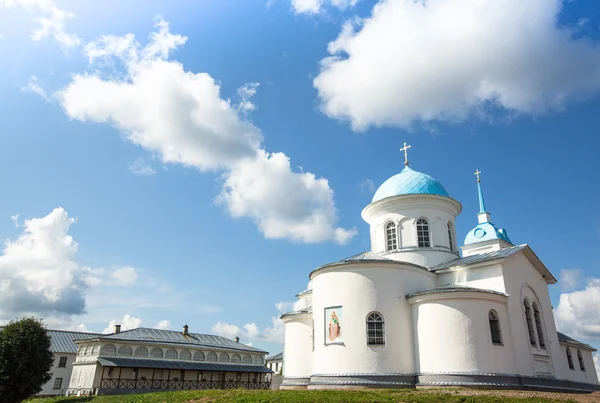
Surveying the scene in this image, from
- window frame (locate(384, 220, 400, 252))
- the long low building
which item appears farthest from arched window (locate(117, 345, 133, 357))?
window frame (locate(384, 220, 400, 252))

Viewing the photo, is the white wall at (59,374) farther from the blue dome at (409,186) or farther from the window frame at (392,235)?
the blue dome at (409,186)

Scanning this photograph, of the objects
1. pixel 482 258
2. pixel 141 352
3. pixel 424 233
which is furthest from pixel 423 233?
pixel 141 352

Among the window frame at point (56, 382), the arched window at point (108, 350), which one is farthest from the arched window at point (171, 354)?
the window frame at point (56, 382)

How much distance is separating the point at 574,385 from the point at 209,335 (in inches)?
1273

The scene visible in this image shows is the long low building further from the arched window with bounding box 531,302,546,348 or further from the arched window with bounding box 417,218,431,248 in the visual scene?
the arched window with bounding box 531,302,546,348

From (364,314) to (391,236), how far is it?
7272 mm

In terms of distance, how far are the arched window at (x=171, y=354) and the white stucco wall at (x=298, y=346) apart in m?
16.8

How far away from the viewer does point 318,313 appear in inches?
838

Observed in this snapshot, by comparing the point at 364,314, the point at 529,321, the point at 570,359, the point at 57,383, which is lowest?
the point at 57,383

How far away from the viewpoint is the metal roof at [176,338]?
37312 mm

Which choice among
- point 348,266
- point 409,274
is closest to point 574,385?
point 409,274

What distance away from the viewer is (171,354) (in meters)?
38.4

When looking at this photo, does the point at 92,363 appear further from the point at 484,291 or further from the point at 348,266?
the point at 484,291

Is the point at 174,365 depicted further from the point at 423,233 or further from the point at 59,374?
the point at 423,233
